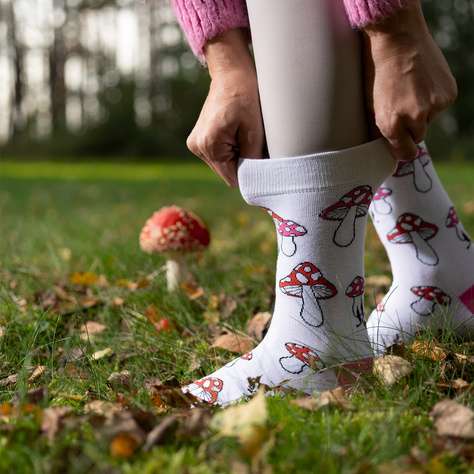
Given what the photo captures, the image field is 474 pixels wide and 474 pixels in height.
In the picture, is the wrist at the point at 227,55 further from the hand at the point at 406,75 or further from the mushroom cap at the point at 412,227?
the mushroom cap at the point at 412,227

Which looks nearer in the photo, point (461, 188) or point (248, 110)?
point (248, 110)

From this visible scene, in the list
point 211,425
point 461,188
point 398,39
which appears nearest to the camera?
point 211,425

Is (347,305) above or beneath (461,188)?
beneath

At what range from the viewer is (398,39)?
1097 millimetres

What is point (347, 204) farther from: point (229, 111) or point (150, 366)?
point (150, 366)

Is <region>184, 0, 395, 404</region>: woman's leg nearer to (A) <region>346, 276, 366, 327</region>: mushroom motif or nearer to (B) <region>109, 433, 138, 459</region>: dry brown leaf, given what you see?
(A) <region>346, 276, 366, 327</region>: mushroom motif

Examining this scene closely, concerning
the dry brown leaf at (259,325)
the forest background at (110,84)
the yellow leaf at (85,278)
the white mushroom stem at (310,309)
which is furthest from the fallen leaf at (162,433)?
the forest background at (110,84)

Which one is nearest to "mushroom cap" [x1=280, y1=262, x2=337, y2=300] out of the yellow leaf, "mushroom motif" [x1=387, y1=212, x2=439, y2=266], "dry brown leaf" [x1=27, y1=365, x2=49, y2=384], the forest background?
"mushroom motif" [x1=387, y1=212, x2=439, y2=266]

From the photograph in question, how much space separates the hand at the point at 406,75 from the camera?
1.09 metres

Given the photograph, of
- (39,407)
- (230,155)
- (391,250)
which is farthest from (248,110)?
(39,407)

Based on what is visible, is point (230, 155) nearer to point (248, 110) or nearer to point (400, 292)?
point (248, 110)

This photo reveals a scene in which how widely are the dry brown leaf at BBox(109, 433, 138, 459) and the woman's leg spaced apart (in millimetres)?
359

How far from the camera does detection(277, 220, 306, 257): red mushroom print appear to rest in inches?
48.1

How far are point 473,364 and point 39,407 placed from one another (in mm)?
947
